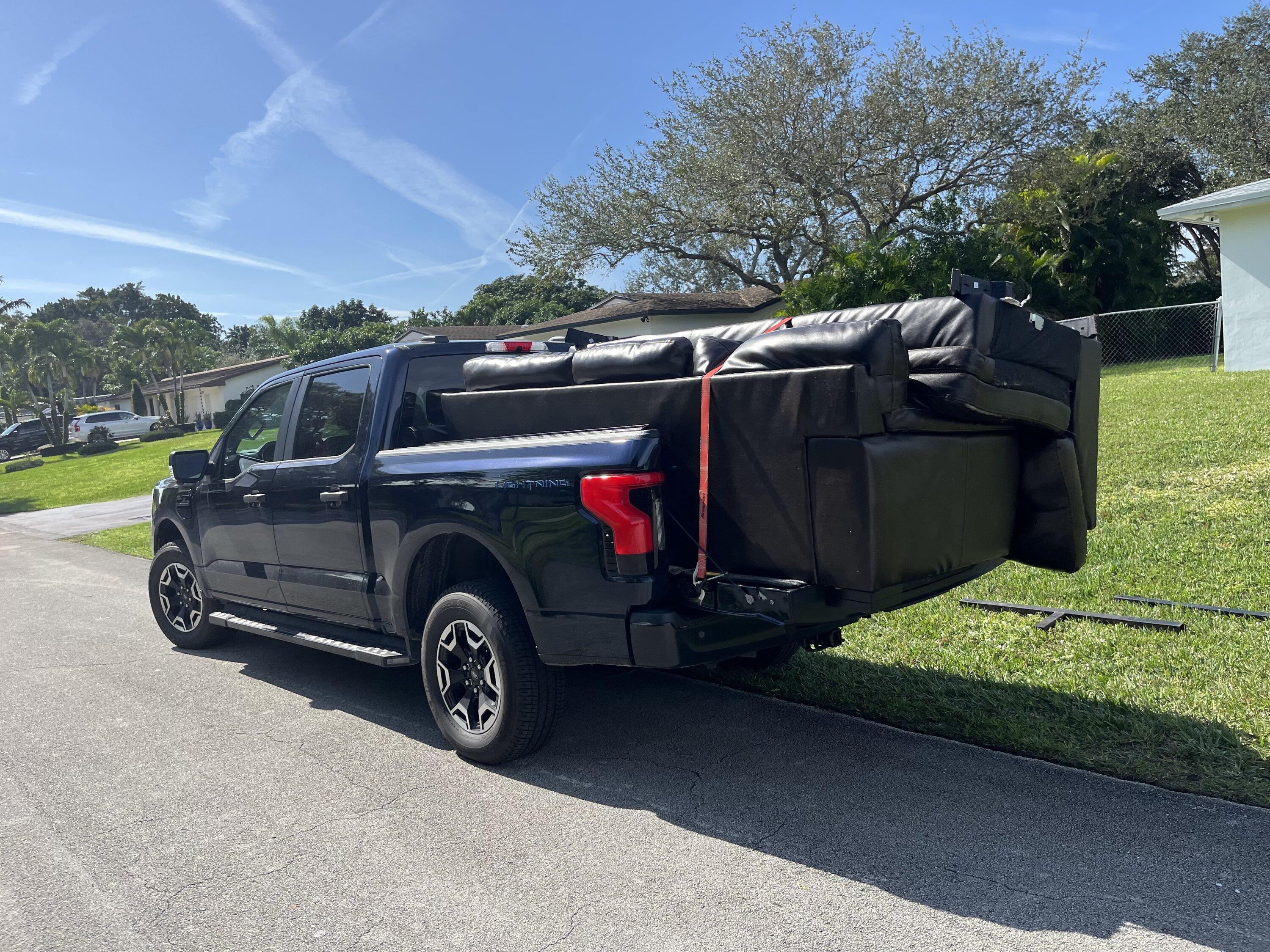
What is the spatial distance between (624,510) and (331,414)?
8.16ft

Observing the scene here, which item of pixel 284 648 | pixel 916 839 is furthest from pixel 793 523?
pixel 284 648

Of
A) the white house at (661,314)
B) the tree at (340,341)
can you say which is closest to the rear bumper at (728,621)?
the white house at (661,314)

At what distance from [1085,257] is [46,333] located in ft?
169

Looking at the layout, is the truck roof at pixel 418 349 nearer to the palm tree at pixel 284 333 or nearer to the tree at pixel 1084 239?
the tree at pixel 1084 239

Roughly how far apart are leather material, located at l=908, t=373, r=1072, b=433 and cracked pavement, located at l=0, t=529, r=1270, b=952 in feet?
5.00

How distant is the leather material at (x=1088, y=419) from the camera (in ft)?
14.1

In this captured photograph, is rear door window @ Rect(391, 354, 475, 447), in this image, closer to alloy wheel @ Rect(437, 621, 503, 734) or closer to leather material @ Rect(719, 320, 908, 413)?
alloy wheel @ Rect(437, 621, 503, 734)

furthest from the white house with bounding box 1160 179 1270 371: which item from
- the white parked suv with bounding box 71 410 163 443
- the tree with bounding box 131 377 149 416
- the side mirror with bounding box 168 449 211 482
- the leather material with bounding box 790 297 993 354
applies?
the tree with bounding box 131 377 149 416

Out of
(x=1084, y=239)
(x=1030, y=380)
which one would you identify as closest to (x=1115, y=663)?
(x=1030, y=380)

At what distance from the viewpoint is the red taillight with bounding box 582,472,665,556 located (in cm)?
363

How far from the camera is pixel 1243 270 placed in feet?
55.7

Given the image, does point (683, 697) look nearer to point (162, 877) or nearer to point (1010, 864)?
point (1010, 864)

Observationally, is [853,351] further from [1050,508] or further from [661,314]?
[661,314]

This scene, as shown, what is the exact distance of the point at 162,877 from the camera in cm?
349
